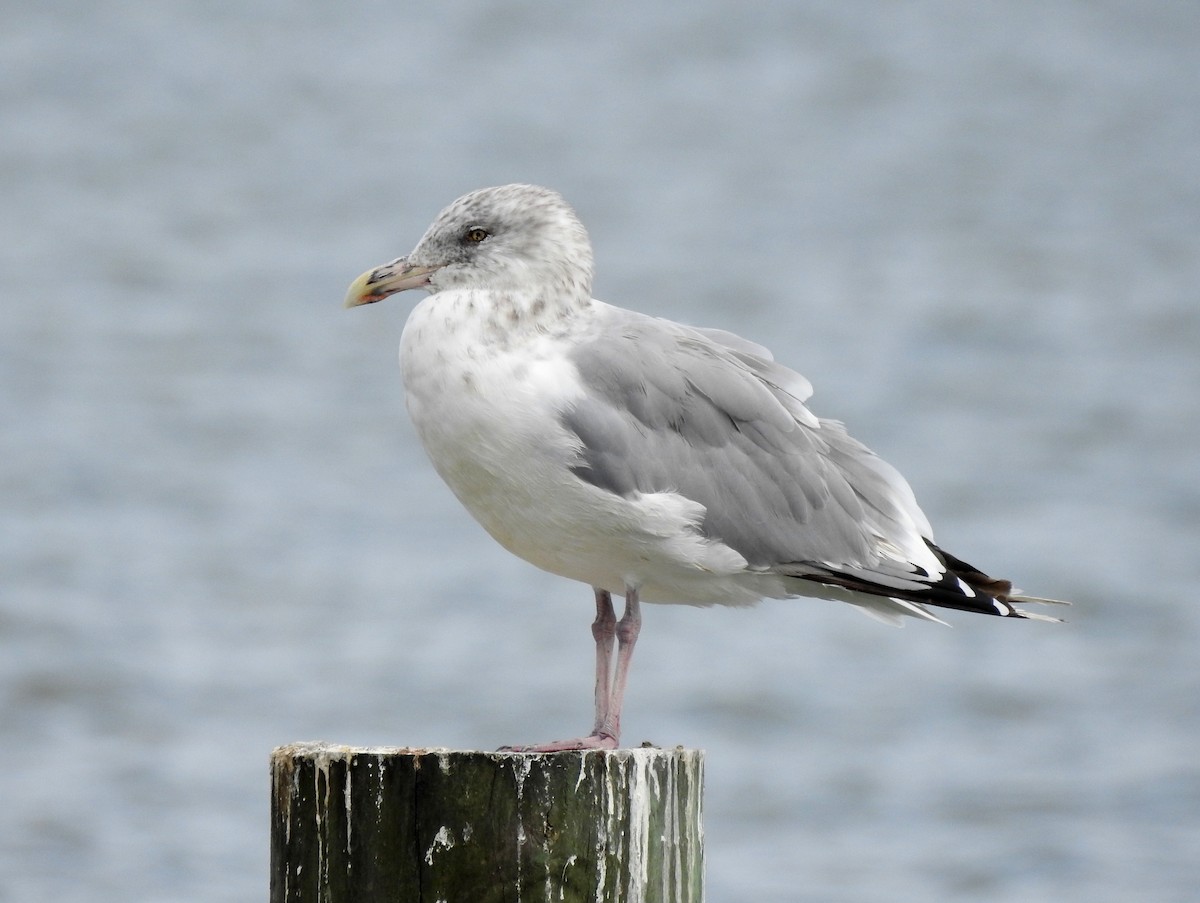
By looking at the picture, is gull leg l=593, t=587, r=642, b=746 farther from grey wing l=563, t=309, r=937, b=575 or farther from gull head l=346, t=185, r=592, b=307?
gull head l=346, t=185, r=592, b=307

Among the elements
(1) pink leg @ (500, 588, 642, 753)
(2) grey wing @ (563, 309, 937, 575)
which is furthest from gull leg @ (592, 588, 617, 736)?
(2) grey wing @ (563, 309, 937, 575)

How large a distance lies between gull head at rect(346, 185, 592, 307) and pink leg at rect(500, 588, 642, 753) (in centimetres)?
77

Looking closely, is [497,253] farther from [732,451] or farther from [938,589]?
[938,589]

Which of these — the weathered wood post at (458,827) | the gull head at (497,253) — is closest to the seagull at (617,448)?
the gull head at (497,253)

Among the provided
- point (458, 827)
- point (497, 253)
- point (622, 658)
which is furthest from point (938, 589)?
point (458, 827)

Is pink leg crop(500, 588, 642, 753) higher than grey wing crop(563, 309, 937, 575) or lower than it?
lower

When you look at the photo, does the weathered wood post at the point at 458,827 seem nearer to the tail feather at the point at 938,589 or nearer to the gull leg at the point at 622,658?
the gull leg at the point at 622,658

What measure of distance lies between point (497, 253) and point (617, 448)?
1.83 feet

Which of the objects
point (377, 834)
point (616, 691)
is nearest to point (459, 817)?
point (377, 834)

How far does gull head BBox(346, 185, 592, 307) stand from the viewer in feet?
11.8

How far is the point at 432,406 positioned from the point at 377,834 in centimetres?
104

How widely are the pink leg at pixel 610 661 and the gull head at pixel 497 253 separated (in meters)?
0.77

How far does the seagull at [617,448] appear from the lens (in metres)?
3.40

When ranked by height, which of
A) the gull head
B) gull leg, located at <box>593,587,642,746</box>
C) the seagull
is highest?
the gull head
